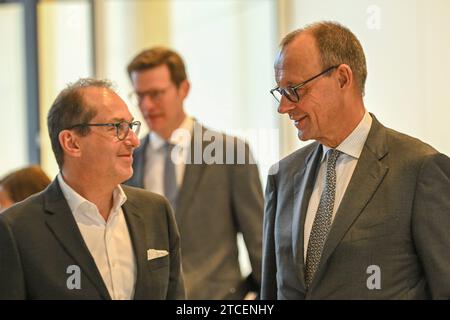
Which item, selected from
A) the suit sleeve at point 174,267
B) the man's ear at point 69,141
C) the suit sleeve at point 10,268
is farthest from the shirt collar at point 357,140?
the suit sleeve at point 10,268

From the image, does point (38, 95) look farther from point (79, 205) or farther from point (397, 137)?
point (397, 137)

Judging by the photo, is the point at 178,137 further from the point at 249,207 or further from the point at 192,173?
the point at 249,207

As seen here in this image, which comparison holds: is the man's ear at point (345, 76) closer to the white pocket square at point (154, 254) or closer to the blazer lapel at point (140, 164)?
the white pocket square at point (154, 254)

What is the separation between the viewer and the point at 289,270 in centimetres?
263

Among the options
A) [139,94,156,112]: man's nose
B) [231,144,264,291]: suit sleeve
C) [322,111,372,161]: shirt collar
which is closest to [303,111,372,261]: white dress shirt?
[322,111,372,161]: shirt collar

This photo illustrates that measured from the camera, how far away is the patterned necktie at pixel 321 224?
8.44 feet

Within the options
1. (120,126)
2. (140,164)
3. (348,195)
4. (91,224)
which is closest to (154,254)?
(91,224)

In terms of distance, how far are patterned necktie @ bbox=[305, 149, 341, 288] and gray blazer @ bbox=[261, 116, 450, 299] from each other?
0.03 metres

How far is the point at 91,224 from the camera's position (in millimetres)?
2701

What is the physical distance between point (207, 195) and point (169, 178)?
0.64 ft

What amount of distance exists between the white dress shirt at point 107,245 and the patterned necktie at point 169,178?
1.00 metres

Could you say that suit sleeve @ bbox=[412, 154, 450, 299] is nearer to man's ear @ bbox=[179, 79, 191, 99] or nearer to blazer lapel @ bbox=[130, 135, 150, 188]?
blazer lapel @ bbox=[130, 135, 150, 188]

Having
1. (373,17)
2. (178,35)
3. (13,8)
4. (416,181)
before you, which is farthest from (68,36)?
(416,181)

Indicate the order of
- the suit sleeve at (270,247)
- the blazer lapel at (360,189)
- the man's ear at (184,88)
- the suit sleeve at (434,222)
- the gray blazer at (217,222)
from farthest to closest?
the man's ear at (184,88), the gray blazer at (217,222), the suit sleeve at (270,247), the blazer lapel at (360,189), the suit sleeve at (434,222)
